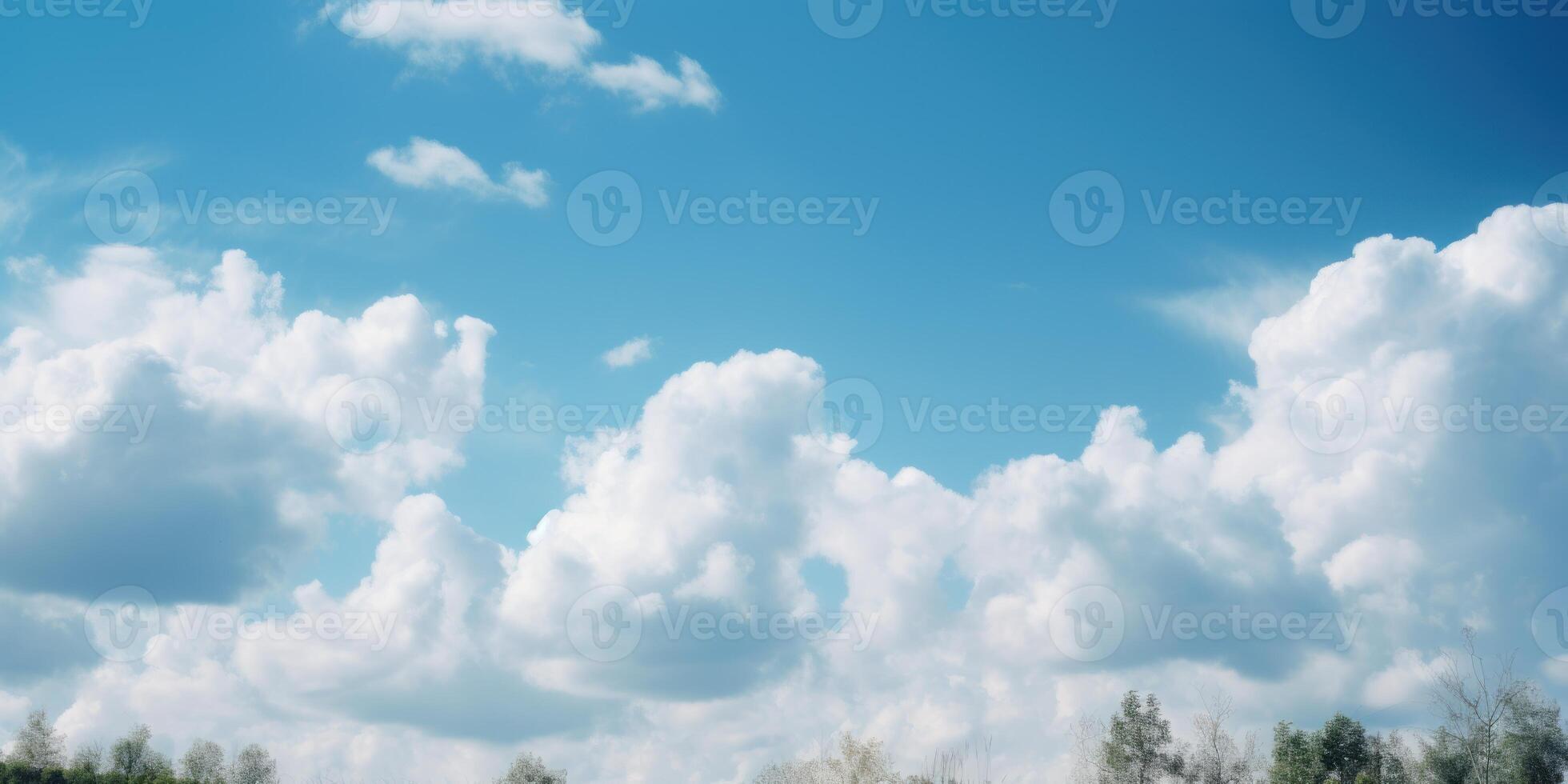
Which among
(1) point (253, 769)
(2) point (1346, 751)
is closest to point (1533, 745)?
(2) point (1346, 751)

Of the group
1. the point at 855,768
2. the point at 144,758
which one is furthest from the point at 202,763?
the point at 855,768

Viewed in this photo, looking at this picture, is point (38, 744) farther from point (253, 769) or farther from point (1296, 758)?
point (1296, 758)

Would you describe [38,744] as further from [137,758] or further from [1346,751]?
[1346,751]

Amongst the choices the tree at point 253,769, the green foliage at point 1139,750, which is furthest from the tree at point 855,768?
the tree at point 253,769

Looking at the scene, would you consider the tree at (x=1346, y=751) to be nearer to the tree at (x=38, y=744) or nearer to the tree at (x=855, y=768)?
the tree at (x=855, y=768)

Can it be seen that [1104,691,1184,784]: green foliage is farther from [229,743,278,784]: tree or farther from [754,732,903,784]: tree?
[229,743,278,784]: tree

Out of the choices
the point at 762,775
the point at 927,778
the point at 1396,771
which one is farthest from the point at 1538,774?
the point at 762,775

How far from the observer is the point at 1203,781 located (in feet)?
338

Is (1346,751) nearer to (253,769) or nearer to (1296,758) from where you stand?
(1296,758)

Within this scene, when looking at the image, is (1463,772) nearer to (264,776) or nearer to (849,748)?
(849,748)

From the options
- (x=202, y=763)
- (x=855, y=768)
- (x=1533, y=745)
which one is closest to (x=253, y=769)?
(x=202, y=763)

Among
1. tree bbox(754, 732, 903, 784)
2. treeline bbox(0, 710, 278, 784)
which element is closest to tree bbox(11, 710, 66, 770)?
treeline bbox(0, 710, 278, 784)

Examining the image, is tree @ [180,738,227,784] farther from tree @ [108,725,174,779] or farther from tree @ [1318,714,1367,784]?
tree @ [1318,714,1367,784]

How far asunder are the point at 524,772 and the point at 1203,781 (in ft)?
248
